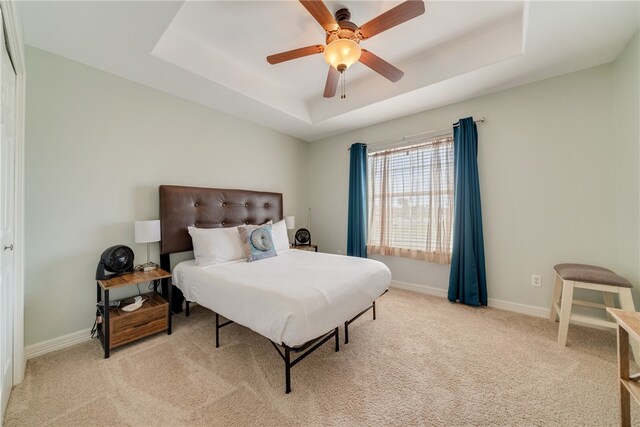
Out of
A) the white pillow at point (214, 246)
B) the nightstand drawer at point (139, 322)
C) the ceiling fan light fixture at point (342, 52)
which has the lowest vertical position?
the nightstand drawer at point (139, 322)

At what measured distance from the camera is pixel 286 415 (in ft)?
4.43

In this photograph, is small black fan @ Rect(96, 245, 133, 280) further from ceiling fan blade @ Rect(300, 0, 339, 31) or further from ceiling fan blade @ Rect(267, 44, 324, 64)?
ceiling fan blade @ Rect(300, 0, 339, 31)

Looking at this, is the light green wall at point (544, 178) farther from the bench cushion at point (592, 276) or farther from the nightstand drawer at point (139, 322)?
the nightstand drawer at point (139, 322)

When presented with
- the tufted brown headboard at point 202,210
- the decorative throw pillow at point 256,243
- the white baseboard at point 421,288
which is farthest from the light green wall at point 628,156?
the tufted brown headboard at point 202,210

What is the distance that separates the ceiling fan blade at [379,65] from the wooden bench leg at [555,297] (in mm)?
2484

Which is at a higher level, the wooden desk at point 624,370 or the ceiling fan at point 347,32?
the ceiling fan at point 347,32

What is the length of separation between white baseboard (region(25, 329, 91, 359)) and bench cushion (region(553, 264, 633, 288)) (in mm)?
4197

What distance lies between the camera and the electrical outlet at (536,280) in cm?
253

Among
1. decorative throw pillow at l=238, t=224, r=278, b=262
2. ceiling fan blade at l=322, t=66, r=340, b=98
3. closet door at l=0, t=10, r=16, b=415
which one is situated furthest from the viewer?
decorative throw pillow at l=238, t=224, r=278, b=262

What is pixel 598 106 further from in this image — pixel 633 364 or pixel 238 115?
pixel 238 115

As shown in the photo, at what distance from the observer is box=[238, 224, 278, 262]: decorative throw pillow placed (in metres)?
2.61

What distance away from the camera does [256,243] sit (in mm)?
2652

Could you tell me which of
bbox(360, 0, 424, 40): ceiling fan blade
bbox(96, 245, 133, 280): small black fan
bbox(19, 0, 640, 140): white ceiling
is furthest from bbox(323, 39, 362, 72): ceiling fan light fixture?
bbox(96, 245, 133, 280): small black fan

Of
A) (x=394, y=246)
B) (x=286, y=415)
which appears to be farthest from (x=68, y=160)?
(x=394, y=246)
